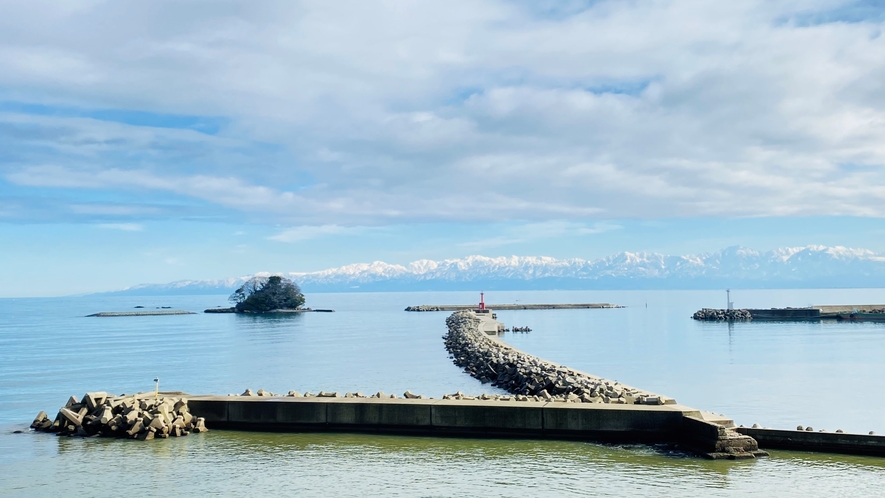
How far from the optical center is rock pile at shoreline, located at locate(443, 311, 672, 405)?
19.7m

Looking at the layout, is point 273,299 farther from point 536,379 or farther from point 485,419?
point 485,419

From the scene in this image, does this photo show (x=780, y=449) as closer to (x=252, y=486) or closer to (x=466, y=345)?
(x=252, y=486)

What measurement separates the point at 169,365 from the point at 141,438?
32.8m

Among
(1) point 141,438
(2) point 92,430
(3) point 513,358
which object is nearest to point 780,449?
(1) point 141,438

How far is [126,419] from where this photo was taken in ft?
59.5

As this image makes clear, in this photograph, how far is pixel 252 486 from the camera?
44.3ft

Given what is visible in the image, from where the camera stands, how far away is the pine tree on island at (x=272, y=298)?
153 meters

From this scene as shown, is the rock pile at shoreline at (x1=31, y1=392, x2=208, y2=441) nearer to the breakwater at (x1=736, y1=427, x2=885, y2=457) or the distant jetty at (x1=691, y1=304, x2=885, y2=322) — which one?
the breakwater at (x1=736, y1=427, x2=885, y2=457)

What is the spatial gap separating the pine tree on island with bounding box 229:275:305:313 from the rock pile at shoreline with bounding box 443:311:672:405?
108014mm

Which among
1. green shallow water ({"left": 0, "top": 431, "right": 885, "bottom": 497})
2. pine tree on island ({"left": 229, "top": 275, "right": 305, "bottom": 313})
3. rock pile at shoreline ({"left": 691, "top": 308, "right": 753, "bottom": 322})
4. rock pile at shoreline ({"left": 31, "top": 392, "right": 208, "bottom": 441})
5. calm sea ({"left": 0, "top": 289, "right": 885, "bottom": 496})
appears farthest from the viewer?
pine tree on island ({"left": 229, "top": 275, "right": 305, "bottom": 313})

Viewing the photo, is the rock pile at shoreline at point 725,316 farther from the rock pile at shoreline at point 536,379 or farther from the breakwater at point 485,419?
the breakwater at point 485,419

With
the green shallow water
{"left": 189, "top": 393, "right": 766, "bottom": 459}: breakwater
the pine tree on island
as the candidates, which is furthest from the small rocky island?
the green shallow water

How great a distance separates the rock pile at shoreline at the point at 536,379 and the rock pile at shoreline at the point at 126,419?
804cm

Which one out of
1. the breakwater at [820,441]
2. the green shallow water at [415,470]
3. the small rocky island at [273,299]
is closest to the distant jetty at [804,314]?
the small rocky island at [273,299]
